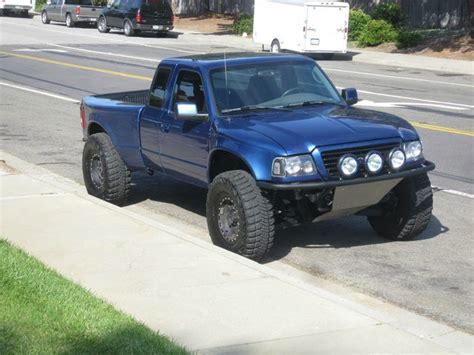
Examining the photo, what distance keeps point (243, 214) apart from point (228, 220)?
1.31 feet

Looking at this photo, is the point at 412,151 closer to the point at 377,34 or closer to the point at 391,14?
the point at 377,34

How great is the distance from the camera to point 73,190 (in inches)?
404

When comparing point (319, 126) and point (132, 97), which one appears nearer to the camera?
point (319, 126)

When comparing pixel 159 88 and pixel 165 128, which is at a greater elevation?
pixel 159 88

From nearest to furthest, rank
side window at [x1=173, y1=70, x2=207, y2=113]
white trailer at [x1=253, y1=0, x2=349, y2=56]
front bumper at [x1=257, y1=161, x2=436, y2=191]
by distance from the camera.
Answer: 1. front bumper at [x1=257, y1=161, x2=436, y2=191]
2. side window at [x1=173, y1=70, x2=207, y2=113]
3. white trailer at [x1=253, y1=0, x2=349, y2=56]

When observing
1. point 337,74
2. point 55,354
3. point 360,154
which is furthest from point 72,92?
point 55,354

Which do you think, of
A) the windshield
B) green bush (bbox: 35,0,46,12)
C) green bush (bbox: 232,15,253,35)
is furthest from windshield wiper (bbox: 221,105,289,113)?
green bush (bbox: 35,0,46,12)

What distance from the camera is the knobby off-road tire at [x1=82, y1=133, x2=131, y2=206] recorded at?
1007 cm

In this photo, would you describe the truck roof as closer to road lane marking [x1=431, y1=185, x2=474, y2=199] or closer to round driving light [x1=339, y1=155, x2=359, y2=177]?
round driving light [x1=339, y1=155, x2=359, y2=177]

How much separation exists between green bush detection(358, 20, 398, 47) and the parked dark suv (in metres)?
10.4

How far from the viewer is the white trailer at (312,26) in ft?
107

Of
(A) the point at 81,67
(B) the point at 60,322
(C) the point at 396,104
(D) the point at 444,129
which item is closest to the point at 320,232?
(B) the point at 60,322

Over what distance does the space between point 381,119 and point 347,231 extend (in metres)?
1.38

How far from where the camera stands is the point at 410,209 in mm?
8500
